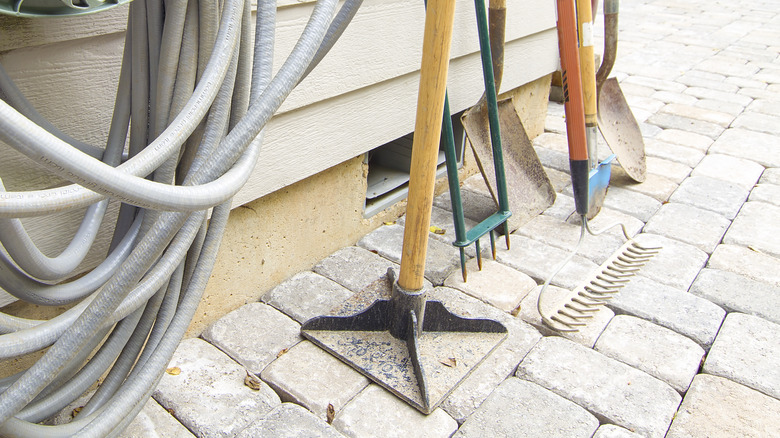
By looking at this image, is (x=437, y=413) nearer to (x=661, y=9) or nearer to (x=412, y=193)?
(x=412, y=193)

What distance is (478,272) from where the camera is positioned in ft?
6.95

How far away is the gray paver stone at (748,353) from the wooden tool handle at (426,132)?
0.90m

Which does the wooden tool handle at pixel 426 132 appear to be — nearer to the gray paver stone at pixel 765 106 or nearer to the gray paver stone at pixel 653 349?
the gray paver stone at pixel 653 349

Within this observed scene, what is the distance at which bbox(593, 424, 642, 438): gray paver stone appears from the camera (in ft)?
4.86

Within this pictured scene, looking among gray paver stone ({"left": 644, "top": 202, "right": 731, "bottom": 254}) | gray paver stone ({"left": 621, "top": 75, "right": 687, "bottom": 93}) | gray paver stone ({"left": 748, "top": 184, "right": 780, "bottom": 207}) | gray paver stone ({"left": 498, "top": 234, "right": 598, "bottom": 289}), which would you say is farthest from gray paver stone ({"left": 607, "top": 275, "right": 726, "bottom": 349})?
gray paver stone ({"left": 621, "top": 75, "right": 687, "bottom": 93})

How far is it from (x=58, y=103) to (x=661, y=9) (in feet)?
22.0

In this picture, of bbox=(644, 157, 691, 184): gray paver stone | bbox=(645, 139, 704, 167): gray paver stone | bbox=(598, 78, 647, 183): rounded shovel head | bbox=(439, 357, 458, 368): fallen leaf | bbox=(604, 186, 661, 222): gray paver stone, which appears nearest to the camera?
bbox=(439, 357, 458, 368): fallen leaf

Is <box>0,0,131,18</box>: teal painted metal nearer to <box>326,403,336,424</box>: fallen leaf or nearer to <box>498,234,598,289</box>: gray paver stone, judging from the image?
<box>326,403,336,424</box>: fallen leaf

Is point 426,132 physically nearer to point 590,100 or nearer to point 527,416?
point 527,416

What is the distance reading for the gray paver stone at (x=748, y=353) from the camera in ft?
5.50

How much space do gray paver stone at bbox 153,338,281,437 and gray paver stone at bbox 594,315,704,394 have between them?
3.27 feet

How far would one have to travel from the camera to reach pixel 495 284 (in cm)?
206

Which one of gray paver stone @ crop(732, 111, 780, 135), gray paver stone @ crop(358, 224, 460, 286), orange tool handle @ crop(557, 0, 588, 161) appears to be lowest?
gray paver stone @ crop(732, 111, 780, 135)

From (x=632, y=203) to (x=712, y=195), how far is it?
40 centimetres
